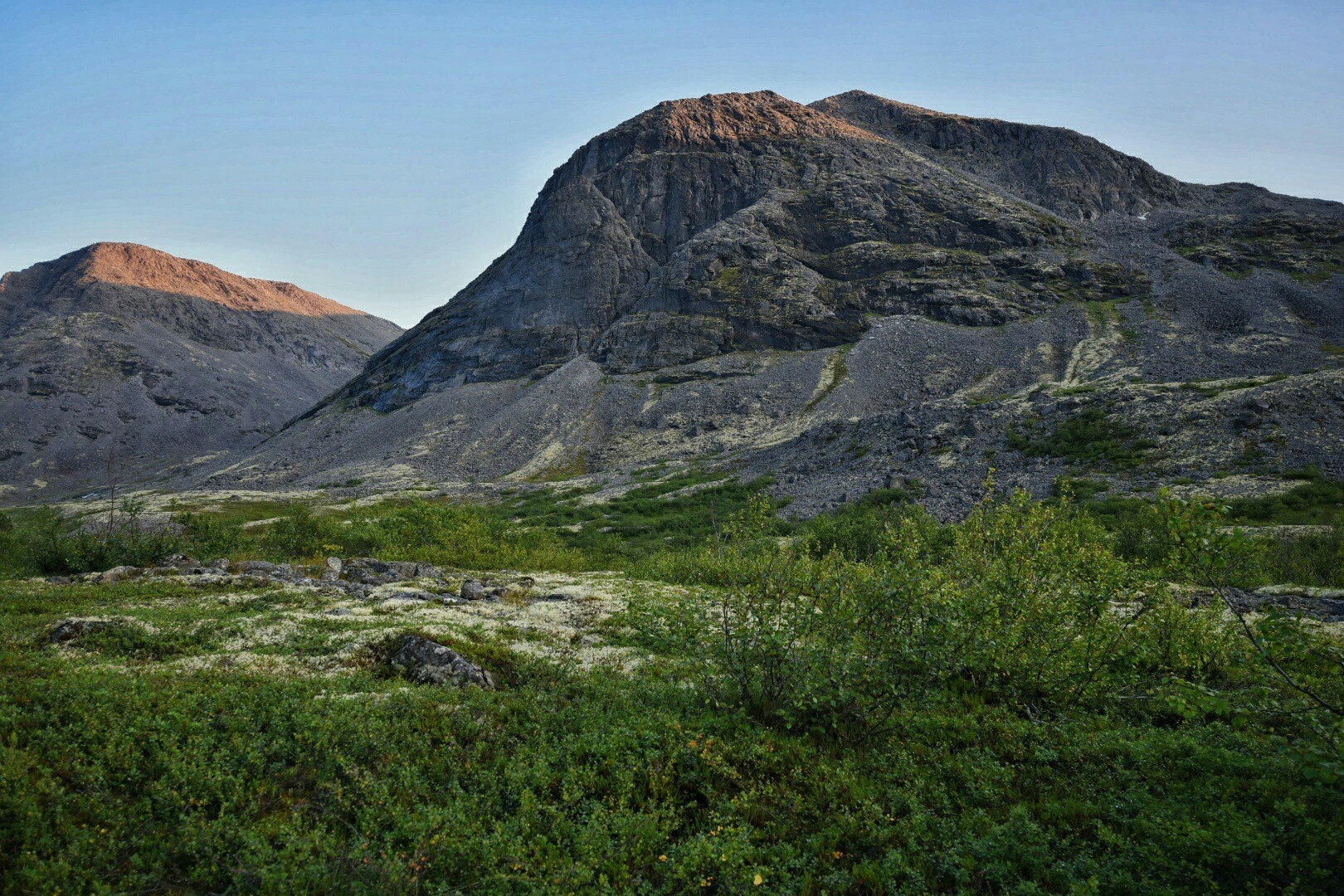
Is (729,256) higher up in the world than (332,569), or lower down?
higher up

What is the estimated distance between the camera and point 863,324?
11894 cm

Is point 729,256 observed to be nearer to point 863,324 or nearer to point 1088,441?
point 863,324

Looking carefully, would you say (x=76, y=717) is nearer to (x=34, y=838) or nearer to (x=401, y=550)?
(x=34, y=838)

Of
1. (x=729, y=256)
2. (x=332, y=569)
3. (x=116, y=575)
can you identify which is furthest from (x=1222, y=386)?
(x=729, y=256)

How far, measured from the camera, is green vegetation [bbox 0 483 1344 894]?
5875 mm

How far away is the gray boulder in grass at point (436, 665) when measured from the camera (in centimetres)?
1084

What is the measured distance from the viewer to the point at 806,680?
937cm

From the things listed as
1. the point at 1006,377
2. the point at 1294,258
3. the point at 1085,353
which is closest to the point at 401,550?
the point at 1006,377

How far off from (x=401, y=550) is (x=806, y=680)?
87.3 ft

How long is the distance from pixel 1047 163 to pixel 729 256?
101255mm

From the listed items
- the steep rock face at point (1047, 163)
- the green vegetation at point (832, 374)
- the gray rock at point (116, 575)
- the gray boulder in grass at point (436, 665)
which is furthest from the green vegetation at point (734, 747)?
the steep rock face at point (1047, 163)

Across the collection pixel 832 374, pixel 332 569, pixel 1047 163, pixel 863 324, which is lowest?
pixel 332 569

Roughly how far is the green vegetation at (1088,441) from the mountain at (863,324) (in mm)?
294

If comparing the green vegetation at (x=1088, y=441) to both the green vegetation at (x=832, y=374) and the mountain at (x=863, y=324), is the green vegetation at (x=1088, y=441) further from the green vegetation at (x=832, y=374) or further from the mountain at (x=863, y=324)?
the green vegetation at (x=832, y=374)
